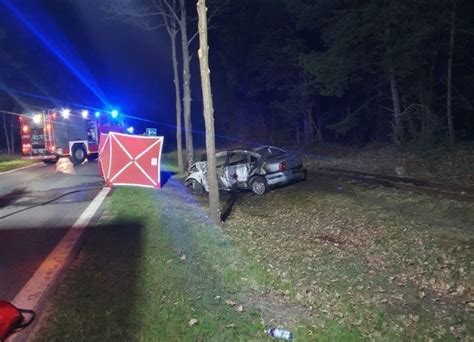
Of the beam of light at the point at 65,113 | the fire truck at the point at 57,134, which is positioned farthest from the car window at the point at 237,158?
the beam of light at the point at 65,113

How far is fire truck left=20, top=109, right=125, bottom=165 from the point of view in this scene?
2670cm

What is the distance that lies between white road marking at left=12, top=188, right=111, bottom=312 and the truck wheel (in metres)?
17.5

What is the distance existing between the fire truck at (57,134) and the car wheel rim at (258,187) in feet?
50.7

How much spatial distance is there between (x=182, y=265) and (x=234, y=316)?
2.00m

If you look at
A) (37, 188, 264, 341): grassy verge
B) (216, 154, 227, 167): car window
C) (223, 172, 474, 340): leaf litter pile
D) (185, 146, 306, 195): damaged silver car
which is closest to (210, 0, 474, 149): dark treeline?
(185, 146, 306, 195): damaged silver car

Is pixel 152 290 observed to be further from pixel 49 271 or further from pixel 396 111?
pixel 396 111

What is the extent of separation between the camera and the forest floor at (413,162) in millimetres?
17000

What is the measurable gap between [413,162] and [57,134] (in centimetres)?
1973

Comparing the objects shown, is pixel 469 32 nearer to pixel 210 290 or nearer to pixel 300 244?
pixel 300 244

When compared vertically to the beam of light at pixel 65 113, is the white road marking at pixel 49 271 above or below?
below

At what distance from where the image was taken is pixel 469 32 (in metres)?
20.4

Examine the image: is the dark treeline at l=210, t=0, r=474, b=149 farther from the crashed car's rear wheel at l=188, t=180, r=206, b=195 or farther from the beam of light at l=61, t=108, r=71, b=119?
the beam of light at l=61, t=108, r=71, b=119

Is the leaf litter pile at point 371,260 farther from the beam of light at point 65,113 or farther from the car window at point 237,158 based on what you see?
the beam of light at point 65,113

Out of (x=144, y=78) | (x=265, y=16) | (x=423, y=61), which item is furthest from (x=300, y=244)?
(x=144, y=78)
